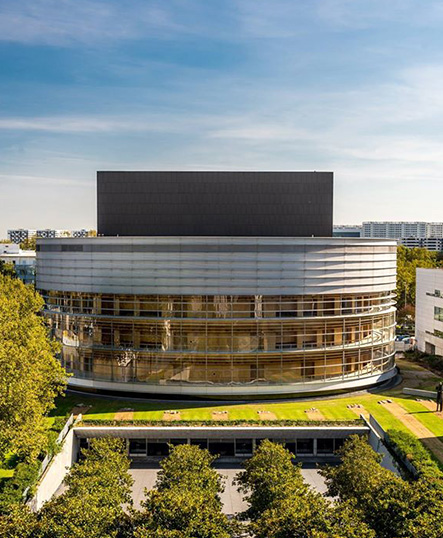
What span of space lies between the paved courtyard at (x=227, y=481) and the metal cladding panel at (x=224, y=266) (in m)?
15.9

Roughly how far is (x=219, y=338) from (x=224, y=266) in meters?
6.97

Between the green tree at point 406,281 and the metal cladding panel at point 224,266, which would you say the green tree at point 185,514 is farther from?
the green tree at point 406,281

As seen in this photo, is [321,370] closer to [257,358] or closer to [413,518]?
[257,358]

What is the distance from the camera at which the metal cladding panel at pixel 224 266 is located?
163 ft

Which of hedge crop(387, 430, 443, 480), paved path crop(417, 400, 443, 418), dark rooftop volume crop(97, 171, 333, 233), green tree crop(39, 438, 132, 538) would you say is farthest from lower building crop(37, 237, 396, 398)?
green tree crop(39, 438, 132, 538)

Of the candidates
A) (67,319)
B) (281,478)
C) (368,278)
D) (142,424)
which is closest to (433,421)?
(368,278)

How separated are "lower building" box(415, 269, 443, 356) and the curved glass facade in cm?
2386

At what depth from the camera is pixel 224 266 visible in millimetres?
49594

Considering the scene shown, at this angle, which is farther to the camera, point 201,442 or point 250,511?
point 201,442

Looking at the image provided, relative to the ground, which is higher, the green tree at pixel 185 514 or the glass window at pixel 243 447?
the green tree at pixel 185 514

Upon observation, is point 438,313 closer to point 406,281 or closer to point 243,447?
point 406,281

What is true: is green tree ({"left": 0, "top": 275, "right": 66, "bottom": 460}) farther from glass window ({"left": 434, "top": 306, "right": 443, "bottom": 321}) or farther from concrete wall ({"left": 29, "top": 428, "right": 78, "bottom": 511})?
glass window ({"left": 434, "top": 306, "right": 443, "bottom": 321})

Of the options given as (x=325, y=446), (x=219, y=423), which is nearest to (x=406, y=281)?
(x=325, y=446)

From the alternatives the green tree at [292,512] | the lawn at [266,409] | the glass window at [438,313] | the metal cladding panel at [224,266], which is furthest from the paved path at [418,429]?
the glass window at [438,313]
